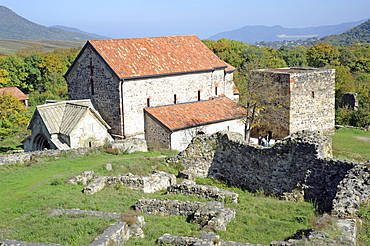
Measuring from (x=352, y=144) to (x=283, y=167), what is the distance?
1667 cm

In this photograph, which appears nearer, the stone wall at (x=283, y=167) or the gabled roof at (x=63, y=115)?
the stone wall at (x=283, y=167)

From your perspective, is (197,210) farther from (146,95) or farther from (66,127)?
(146,95)

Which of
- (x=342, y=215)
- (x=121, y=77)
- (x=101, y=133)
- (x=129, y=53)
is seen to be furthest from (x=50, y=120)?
(x=342, y=215)

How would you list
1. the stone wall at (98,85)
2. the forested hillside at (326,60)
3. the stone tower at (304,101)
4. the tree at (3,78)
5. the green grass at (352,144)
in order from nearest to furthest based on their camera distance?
the green grass at (352,144) < the stone wall at (98,85) < the stone tower at (304,101) < the tree at (3,78) < the forested hillside at (326,60)

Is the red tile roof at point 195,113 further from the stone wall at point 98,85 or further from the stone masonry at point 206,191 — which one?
the stone masonry at point 206,191

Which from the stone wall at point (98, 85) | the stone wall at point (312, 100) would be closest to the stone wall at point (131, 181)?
the stone wall at point (98, 85)

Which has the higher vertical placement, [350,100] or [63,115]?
[63,115]

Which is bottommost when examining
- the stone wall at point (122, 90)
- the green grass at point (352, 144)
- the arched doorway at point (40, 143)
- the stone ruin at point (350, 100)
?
the green grass at point (352, 144)

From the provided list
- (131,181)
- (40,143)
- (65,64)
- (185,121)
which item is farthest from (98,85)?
(65,64)

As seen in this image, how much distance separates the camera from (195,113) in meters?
28.9

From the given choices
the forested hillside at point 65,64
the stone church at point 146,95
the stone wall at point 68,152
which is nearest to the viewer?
the stone wall at point 68,152

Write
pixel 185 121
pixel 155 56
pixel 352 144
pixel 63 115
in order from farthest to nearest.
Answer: pixel 352 144
pixel 155 56
pixel 185 121
pixel 63 115

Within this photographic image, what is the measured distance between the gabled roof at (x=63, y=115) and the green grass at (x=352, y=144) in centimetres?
1589

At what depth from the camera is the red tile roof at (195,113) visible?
27266 millimetres
